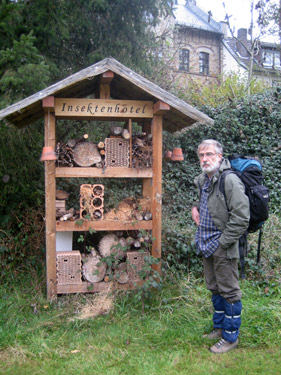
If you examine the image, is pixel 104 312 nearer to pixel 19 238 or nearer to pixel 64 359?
pixel 64 359

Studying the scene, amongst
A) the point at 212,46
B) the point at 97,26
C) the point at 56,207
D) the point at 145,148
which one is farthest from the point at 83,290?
the point at 212,46

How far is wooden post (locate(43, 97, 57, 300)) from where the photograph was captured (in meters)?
4.63

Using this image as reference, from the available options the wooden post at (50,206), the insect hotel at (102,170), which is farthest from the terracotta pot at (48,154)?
the wooden post at (50,206)

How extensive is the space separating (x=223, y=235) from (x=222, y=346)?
1167mm

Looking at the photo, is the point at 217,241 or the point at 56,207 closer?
the point at 217,241

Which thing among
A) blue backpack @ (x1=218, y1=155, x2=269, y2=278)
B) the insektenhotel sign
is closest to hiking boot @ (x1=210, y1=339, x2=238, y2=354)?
blue backpack @ (x1=218, y1=155, x2=269, y2=278)

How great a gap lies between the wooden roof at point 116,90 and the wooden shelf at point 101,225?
4.84ft

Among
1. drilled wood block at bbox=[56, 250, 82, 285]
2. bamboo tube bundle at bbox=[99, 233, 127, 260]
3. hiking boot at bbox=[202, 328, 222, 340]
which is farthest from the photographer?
bamboo tube bundle at bbox=[99, 233, 127, 260]

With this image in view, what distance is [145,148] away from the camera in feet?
16.4

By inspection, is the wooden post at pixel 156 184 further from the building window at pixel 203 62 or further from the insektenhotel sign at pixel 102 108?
the building window at pixel 203 62

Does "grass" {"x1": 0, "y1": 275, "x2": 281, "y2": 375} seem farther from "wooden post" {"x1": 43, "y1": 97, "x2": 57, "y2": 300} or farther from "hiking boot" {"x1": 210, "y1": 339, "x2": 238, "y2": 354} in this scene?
"wooden post" {"x1": 43, "y1": 97, "x2": 57, "y2": 300}

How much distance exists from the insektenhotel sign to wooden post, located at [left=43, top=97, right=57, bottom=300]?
6.7 inches

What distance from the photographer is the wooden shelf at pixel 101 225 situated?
4.70 m

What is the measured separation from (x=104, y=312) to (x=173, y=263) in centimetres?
163
